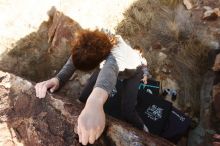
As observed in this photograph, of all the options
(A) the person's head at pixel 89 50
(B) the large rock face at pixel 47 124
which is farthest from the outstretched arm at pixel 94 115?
(B) the large rock face at pixel 47 124

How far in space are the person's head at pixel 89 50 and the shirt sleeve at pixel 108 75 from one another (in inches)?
1.8

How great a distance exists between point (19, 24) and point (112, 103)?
1.38 metres

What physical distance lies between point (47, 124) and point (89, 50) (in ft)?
1.42

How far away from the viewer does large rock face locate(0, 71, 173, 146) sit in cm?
167

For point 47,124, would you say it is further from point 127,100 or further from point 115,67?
point 127,100

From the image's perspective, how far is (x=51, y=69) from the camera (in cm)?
Answer: 302

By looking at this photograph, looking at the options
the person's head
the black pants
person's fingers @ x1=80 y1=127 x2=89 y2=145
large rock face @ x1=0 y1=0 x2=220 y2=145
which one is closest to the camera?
person's fingers @ x1=80 y1=127 x2=89 y2=145

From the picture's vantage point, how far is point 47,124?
1.72 m

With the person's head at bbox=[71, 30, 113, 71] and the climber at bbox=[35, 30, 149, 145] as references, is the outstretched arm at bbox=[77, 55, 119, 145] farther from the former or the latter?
the person's head at bbox=[71, 30, 113, 71]

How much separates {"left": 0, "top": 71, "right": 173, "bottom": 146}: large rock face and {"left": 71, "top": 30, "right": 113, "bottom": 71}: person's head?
0.90ft

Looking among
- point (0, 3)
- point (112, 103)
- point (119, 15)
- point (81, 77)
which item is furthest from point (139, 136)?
point (0, 3)

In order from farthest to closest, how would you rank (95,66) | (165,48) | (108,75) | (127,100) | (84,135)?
(165,48), (127,100), (95,66), (108,75), (84,135)

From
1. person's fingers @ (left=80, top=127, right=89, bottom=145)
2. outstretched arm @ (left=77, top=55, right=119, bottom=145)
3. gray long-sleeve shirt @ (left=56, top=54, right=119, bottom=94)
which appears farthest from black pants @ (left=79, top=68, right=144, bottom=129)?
person's fingers @ (left=80, top=127, right=89, bottom=145)

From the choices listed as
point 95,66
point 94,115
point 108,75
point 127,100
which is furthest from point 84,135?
point 127,100
